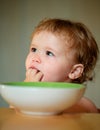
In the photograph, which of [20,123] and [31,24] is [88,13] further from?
[20,123]

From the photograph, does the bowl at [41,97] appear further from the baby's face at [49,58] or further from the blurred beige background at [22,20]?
the blurred beige background at [22,20]

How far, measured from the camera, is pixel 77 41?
1.32 meters

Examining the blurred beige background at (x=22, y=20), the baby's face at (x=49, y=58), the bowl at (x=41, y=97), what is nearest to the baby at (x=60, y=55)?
the baby's face at (x=49, y=58)

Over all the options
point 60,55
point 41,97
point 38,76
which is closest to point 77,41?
point 60,55

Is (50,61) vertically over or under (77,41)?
under

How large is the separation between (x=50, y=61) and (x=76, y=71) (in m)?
0.16

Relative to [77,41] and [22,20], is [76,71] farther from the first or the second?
→ [22,20]

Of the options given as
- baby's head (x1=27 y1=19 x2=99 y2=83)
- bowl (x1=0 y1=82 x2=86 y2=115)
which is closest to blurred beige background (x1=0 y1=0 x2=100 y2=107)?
baby's head (x1=27 y1=19 x2=99 y2=83)

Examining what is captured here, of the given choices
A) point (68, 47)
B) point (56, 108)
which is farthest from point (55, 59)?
point (56, 108)

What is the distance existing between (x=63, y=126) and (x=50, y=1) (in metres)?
2.42

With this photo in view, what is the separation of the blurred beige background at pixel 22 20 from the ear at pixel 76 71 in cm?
148

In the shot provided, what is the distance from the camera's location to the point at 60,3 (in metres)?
2.76

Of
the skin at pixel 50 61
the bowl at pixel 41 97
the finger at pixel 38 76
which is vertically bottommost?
the finger at pixel 38 76

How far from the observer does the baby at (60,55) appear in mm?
1197
